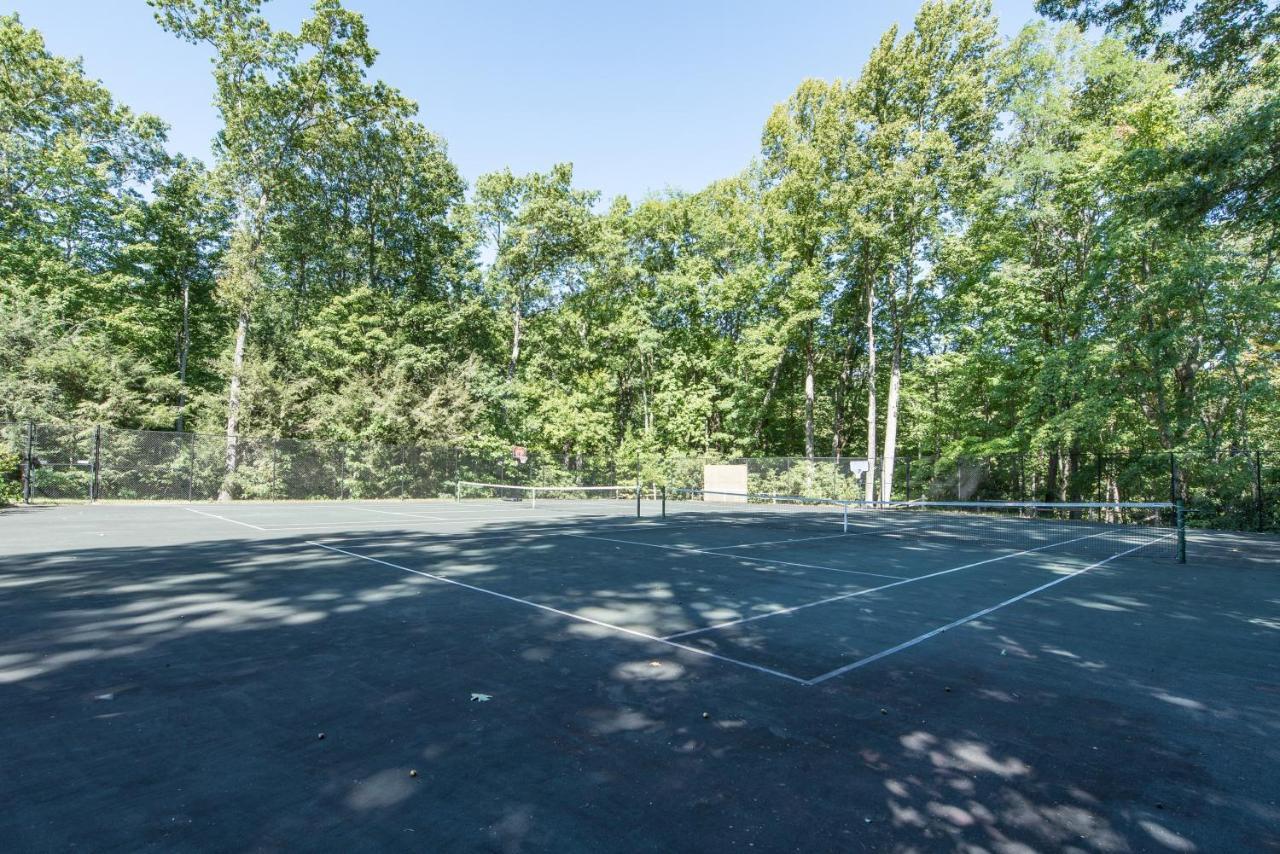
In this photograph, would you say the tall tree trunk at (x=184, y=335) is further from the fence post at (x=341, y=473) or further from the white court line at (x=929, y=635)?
the white court line at (x=929, y=635)

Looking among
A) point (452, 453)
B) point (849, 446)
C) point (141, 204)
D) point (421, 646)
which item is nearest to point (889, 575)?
point (421, 646)

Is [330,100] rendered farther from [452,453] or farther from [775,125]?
[775,125]

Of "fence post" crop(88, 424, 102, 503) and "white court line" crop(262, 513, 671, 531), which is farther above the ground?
"fence post" crop(88, 424, 102, 503)

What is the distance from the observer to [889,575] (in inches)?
347

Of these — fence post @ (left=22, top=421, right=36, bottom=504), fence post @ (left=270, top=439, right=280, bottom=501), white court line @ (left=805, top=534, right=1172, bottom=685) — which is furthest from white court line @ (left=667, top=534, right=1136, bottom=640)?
fence post @ (left=22, top=421, right=36, bottom=504)

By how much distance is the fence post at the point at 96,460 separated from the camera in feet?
76.7

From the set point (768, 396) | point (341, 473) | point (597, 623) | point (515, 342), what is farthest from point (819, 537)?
point (515, 342)

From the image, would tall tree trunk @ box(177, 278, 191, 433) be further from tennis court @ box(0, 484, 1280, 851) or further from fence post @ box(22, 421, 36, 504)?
tennis court @ box(0, 484, 1280, 851)

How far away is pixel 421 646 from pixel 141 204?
3902cm

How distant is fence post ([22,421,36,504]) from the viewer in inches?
852

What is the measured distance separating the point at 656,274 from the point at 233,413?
24602mm

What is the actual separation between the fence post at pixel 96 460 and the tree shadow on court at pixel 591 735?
2315cm

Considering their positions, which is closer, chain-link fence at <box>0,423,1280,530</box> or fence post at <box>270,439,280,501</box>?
chain-link fence at <box>0,423,1280,530</box>

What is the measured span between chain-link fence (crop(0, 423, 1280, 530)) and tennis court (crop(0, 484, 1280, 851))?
45.2ft
